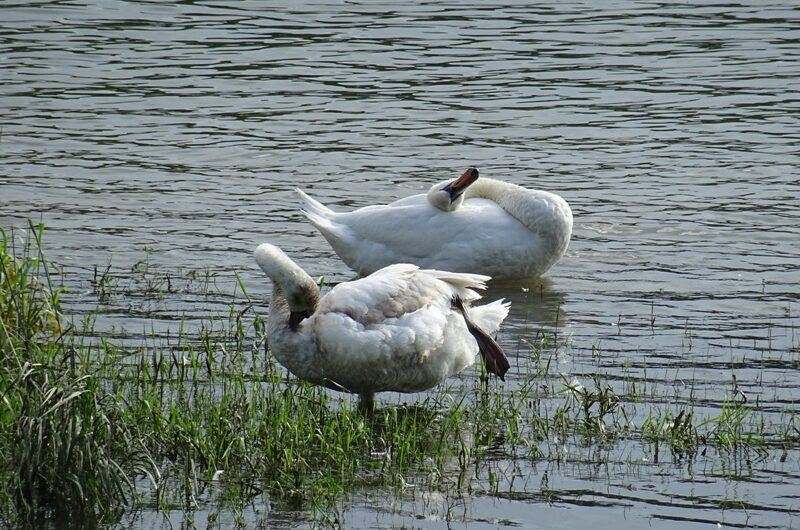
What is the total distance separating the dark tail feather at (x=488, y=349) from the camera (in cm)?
734

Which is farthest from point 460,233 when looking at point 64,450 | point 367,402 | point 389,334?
point 64,450

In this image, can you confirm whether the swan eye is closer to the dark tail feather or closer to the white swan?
the white swan

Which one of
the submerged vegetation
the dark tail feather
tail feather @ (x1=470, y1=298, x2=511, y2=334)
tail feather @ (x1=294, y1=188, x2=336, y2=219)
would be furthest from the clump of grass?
tail feather @ (x1=294, y1=188, x2=336, y2=219)

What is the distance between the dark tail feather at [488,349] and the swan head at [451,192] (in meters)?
2.64

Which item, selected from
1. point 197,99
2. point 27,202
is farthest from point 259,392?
point 197,99

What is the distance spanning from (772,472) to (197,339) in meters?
3.61

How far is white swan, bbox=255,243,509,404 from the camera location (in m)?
6.79

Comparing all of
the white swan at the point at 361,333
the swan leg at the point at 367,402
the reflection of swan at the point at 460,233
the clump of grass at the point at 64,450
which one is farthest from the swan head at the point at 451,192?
the clump of grass at the point at 64,450

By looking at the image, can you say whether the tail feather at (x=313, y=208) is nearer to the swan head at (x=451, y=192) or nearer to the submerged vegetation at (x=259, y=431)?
the swan head at (x=451, y=192)

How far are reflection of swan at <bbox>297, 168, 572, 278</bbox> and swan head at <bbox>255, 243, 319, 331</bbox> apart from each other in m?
3.04

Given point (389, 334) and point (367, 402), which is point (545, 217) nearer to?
point (367, 402)

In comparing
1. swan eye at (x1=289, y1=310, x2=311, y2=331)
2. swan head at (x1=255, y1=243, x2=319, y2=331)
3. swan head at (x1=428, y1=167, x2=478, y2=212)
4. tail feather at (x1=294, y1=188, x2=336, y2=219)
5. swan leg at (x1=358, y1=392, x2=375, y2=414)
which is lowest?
swan leg at (x1=358, y1=392, x2=375, y2=414)

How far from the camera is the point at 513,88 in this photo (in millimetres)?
15805

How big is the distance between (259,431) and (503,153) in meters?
7.87
